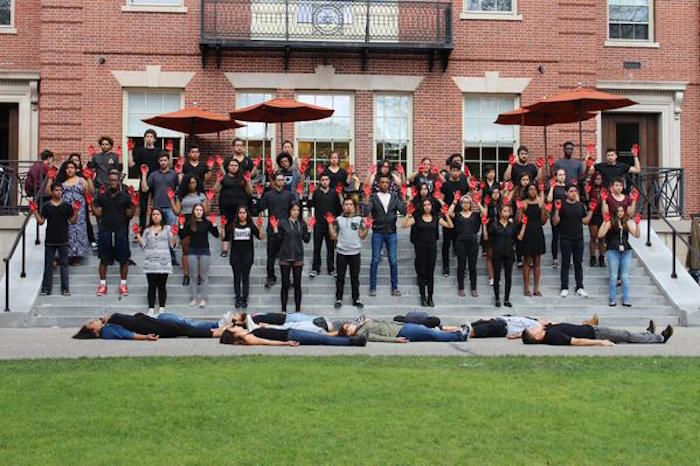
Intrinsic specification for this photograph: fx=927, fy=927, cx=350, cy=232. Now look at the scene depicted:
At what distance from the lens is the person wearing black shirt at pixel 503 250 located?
14984 millimetres

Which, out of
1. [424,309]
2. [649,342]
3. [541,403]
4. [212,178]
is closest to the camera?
[541,403]

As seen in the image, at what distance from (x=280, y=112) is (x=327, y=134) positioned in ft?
11.2

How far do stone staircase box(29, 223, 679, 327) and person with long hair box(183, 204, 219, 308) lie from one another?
244 mm

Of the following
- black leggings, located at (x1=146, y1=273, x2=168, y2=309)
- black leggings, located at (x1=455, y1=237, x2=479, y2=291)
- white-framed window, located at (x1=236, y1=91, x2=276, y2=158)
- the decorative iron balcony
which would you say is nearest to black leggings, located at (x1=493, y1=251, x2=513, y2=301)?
black leggings, located at (x1=455, y1=237, x2=479, y2=291)

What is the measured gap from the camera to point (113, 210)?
15.2 m

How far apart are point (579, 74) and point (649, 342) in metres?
10.5

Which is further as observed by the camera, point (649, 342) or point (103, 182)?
point (103, 182)

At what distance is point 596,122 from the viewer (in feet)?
70.7

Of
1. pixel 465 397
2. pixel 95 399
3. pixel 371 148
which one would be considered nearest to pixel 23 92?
pixel 371 148

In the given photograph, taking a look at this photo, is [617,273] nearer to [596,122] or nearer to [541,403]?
[596,122]

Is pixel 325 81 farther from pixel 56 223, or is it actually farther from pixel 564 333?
pixel 564 333

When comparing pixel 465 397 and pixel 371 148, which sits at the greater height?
pixel 371 148

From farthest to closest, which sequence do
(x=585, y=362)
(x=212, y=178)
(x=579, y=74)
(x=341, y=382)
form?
(x=579, y=74)
(x=212, y=178)
(x=585, y=362)
(x=341, y=382)

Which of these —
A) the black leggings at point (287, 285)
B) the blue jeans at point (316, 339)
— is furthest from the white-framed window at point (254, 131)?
the blue jeans at point (316, 339)
